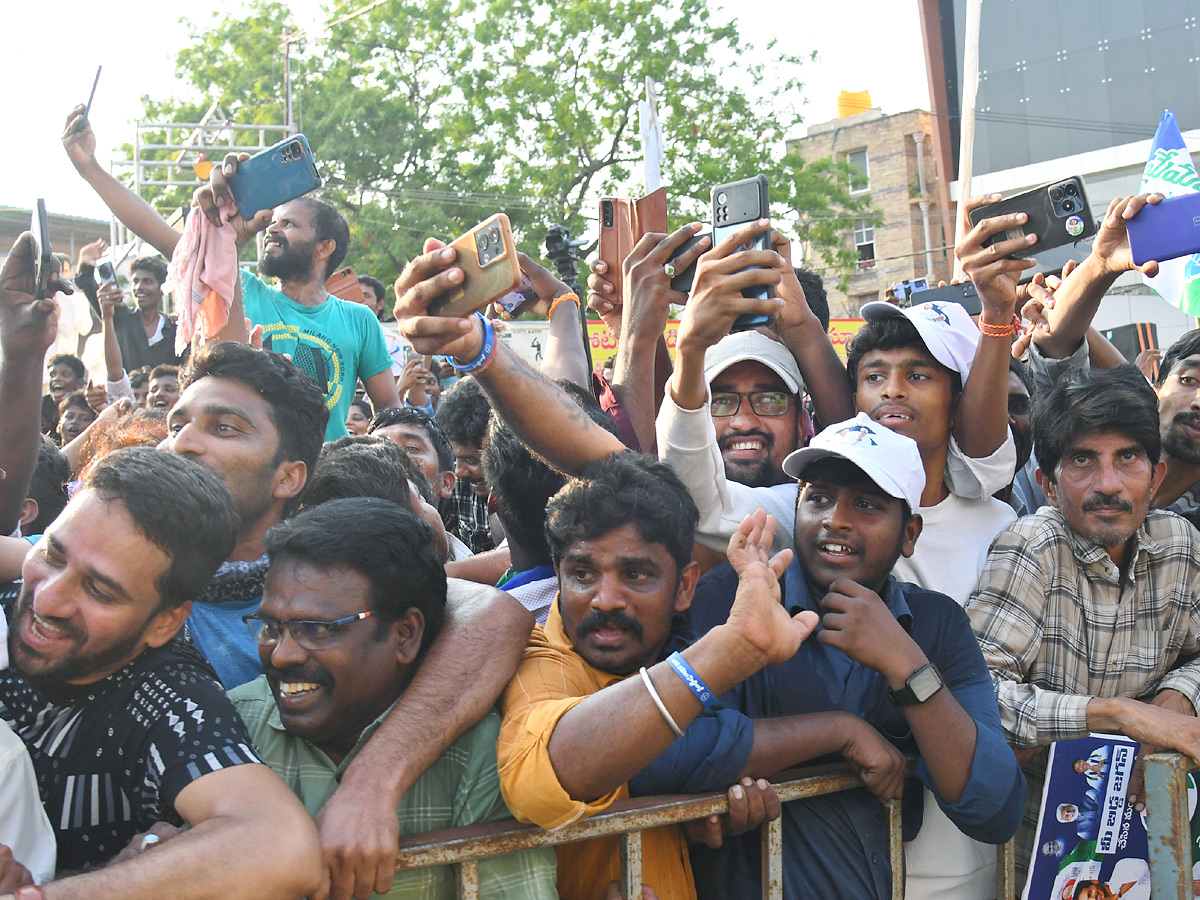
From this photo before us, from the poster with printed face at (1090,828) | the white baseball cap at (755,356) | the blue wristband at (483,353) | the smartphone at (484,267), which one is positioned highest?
the smartphone at (484,267)

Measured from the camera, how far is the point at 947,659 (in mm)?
2695

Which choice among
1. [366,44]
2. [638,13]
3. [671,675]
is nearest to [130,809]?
[671,675]

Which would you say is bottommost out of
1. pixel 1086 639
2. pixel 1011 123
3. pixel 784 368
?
pixel 1086 639

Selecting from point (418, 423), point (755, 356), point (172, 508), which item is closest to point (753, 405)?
point (755, 356)

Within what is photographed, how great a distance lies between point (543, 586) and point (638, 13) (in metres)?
24.6

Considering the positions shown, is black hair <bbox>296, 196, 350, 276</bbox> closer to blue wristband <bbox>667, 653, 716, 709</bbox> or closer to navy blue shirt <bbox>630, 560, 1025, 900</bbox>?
navy blue shirt <bbox>630, 560, 1025, 900</bbox>

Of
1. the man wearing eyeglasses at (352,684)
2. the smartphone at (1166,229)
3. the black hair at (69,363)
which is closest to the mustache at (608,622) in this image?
the man wearing eyeglasses at (352,684)

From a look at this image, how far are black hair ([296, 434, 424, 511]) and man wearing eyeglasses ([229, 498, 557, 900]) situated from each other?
2.24 ft

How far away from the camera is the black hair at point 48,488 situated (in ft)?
13.9

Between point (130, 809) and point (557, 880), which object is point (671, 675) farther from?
point (130, 809)

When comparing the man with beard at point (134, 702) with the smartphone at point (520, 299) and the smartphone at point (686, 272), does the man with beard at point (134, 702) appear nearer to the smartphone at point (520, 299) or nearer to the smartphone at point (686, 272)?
the smartphone at point (686, 272)

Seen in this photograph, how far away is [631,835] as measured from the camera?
89.0 inches

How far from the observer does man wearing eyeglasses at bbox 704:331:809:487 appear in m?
3.57

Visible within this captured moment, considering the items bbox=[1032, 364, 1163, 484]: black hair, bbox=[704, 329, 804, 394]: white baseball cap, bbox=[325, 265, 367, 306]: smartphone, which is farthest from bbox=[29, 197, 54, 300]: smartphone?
bbox=[1032, 364, 1163, 484]: black hair
